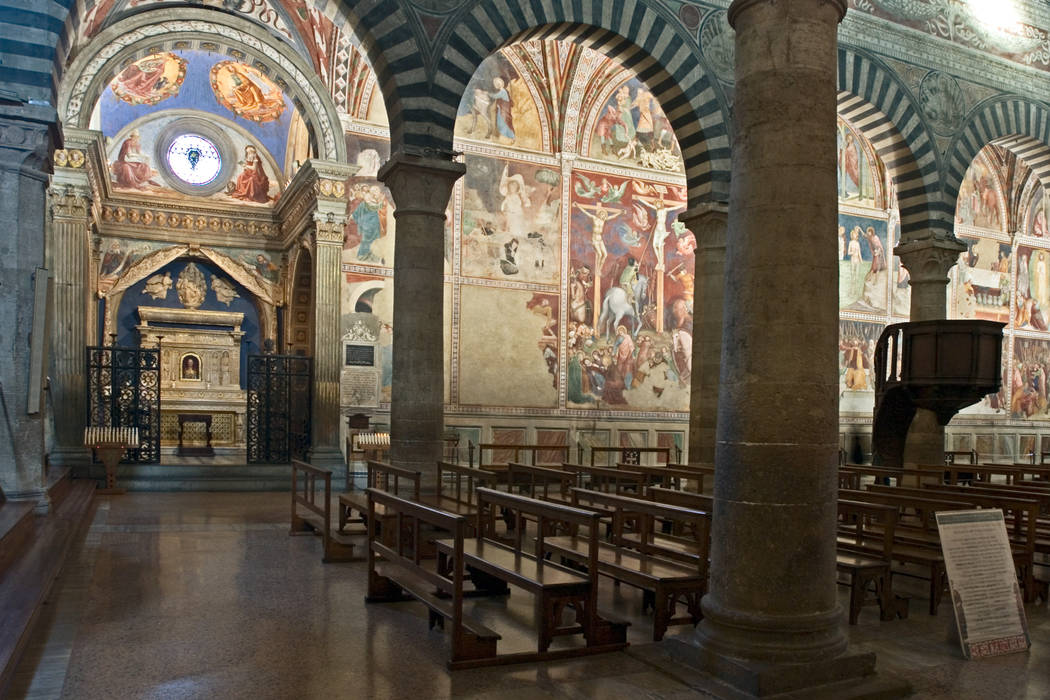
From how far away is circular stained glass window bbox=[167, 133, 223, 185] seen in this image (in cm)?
1978

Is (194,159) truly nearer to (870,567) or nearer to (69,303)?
(69,303)

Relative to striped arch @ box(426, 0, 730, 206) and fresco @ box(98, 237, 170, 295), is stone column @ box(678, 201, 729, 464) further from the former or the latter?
fresco @ box(98, 237, 170, 295)

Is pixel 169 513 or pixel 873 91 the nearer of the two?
pixel 169 513

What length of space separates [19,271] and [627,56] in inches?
319

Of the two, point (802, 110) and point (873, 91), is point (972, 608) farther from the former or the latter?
point (873, 91)

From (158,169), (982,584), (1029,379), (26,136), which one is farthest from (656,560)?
(1029,379)

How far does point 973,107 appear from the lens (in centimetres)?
1475

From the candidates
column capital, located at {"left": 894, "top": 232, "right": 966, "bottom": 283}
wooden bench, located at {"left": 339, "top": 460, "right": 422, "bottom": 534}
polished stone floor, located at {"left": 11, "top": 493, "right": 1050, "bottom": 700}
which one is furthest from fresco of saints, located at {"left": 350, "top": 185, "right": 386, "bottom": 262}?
column capital, located at {"left": 894, "top": 232, "right": 966, "bottom": 283}

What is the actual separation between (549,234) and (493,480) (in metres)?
10.8

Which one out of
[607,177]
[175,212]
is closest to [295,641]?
[607,177]

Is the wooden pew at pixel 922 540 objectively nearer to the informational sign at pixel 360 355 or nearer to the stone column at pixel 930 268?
the stone column at pixel 930 268

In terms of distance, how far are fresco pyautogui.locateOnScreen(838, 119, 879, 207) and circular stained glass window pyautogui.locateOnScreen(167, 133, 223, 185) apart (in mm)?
15161

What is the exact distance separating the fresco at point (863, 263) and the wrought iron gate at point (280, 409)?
1311 cm

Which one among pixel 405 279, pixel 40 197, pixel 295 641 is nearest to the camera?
pixel 295 641
